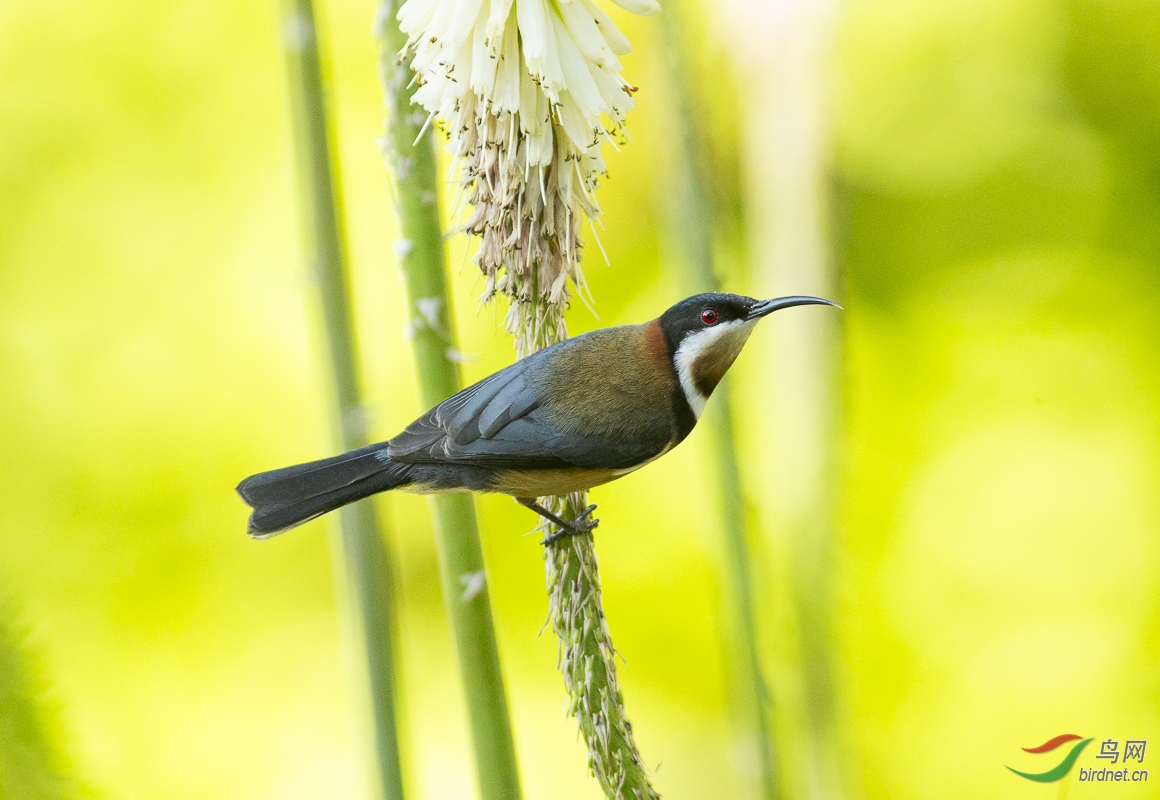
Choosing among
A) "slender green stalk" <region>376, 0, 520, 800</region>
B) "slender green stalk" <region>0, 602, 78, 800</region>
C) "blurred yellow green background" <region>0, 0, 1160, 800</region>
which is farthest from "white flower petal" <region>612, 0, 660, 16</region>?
"slender green stalk" <region>0, 602, 78, 800</region>

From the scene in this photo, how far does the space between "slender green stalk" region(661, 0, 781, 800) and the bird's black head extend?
62 mm

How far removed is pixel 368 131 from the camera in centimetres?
79

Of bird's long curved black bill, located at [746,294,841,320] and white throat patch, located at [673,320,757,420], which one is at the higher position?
bird's long curved black bill, located at [746,294,841,320]

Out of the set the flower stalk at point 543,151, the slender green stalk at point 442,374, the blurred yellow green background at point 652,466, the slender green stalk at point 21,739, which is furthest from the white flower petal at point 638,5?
the slender green stalk at point 21,739

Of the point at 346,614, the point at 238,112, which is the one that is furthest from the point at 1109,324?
the point at 238,112

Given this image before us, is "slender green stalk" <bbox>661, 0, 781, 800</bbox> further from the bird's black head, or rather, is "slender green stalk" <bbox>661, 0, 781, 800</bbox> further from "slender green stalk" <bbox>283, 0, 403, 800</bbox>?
"slender green stalk" <bbox>283, 0, 403, 800</bbox>

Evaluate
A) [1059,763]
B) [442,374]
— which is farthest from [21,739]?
[1059,763]

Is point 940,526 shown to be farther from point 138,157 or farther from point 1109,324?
point 138,157

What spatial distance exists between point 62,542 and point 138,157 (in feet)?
1.30

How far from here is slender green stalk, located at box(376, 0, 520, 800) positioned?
0.52m

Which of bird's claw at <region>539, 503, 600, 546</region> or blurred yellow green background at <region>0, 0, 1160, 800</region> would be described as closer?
bird's claw at <region>539, 503, 600, 546</region>

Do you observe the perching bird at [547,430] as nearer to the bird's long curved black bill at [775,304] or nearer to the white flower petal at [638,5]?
the bird's long curved black bill at [775,304]

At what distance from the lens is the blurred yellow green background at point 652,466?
2.62ft

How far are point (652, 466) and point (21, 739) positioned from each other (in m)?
0.57
